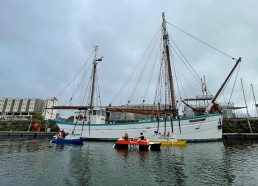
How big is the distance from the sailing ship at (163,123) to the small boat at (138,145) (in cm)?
763

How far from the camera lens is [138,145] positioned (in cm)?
3031

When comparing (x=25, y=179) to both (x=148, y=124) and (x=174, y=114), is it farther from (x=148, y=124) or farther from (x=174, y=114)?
(x=174, y=114)

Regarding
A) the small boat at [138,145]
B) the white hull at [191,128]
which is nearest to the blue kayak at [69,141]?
the small boat at [138,145]

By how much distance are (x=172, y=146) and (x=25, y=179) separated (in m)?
24.9

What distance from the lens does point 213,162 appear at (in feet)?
68.7

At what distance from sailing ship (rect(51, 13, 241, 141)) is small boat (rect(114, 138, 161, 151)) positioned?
300 inches

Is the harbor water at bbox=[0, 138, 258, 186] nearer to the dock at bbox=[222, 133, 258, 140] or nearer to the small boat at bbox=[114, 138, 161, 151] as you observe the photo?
the small boat at bbox=[114, 138, 161, 151]

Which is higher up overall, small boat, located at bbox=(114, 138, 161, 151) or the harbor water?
small boat, located at bbox=(114, 138, 161, 151)

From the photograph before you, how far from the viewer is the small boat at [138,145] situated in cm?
2978

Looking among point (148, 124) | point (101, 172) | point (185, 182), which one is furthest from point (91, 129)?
point (185, 182)

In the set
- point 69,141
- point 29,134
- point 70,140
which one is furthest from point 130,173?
point 29,134

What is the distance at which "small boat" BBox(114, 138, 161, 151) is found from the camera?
29.8 meters

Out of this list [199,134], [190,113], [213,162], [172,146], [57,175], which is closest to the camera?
[57,175]

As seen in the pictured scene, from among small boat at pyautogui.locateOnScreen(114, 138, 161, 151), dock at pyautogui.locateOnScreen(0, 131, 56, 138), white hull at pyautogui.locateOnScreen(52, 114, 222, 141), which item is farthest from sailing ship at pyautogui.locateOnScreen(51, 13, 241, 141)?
dock at pyautogui.locateOnScreen(0, 131, 56, 138)
